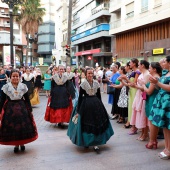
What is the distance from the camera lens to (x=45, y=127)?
7887 mm

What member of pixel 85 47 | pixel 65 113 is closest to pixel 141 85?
pixel 65 113

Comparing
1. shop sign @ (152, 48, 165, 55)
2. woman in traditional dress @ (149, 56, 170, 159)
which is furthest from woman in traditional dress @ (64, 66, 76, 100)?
shop sign @ (152, 48, 165, 55)

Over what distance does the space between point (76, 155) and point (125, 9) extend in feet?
82.4

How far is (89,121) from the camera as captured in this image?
5.33 meters

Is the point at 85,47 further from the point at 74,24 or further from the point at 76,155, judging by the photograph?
the point at 76,155

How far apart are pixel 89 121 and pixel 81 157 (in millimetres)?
719

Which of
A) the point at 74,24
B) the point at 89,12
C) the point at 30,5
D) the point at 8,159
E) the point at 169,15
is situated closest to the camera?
the point at 8,159

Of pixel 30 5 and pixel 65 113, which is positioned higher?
pixel 30 5

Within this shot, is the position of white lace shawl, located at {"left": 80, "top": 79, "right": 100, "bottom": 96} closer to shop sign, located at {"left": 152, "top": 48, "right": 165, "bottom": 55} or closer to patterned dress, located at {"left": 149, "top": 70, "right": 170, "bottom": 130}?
patterned dress, located at {"left": 149, "top": 70, "right": 170, "bottom": 130}

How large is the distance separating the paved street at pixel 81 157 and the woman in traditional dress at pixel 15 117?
13.6 inches

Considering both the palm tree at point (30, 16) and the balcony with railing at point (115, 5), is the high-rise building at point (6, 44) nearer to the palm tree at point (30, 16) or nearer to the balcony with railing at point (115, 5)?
the palm tree at point (30, 16)

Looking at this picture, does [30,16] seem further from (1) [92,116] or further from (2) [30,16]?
(1) [92,116]

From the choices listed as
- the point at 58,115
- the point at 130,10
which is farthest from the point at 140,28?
the point at 58,115

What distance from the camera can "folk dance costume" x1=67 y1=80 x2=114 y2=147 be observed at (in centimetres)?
530
